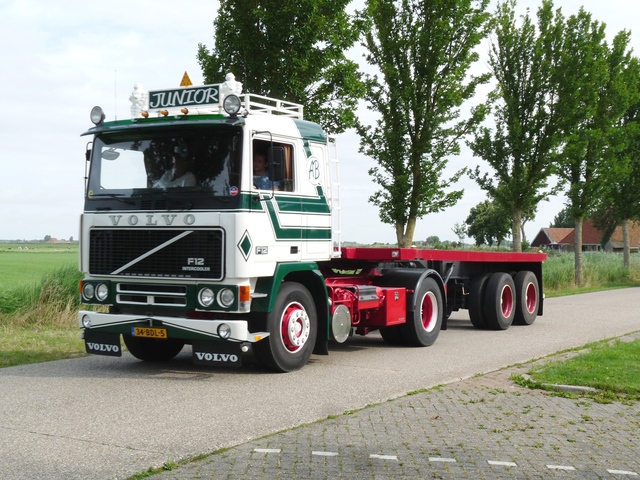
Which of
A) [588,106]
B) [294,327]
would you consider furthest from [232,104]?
[588,106]

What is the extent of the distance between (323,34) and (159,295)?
787 centimetres

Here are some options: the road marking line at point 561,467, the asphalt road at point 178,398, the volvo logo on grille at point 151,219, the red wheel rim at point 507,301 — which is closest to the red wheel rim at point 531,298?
the red wheel rim at point 507,301

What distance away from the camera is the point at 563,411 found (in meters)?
7.49

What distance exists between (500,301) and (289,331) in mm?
6490

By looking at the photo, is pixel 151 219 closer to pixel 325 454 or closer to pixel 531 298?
pixel 325 454

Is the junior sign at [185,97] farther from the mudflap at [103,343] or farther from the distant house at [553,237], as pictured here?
the distant house at [553,237]

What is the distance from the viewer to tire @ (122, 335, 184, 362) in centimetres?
1045

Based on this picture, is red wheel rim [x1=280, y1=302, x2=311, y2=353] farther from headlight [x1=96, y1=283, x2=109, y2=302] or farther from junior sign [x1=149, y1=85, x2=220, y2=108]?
junior sign [x1=149, y1=85, x2=220, y2=108]

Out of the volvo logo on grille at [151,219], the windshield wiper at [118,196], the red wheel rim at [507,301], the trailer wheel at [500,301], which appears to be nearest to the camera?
the volvo logo on grille at [151,219]

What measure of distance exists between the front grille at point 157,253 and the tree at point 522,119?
60.8 ft

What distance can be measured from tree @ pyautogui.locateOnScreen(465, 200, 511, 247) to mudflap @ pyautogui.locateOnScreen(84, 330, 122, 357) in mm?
64222

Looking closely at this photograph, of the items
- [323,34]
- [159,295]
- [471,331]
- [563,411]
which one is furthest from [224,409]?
[323,34]

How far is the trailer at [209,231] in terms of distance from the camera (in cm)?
885

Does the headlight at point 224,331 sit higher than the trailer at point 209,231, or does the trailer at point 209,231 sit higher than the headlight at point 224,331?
the trailer at point 209,231
